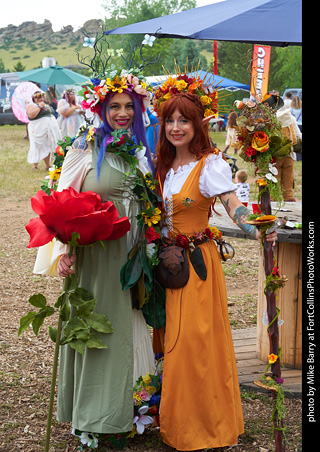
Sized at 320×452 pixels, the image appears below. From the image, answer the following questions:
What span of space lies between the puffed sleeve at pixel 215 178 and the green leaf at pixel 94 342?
3.04 ft

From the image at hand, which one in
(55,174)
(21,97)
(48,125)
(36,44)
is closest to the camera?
(55,174)

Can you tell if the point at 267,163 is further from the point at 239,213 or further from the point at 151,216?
the point at 151,216

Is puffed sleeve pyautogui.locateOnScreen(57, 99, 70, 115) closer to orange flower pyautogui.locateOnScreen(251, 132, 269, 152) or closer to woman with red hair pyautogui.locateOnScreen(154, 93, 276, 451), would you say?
woman with red hair pyautogui.locateOnScreen(154, 93, 276, 451)

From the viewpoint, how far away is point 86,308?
9.11 feet

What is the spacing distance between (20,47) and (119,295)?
106 meters

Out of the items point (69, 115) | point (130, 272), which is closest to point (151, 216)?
point (130, 272)

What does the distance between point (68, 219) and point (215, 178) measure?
34.3 inches

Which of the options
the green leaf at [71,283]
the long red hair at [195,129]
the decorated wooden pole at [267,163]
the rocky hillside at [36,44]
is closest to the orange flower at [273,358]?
the decorated wooden pole at [267,163]

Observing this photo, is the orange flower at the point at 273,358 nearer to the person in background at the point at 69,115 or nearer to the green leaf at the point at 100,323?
the green leaf at the point at 100,323

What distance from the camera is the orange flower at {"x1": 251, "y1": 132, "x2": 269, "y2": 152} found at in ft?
8.66

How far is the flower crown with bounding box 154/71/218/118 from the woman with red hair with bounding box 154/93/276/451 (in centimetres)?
5

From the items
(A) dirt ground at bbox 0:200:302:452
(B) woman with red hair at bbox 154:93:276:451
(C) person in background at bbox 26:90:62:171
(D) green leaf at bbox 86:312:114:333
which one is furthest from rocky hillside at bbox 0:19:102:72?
(D) green leaf at bbox 86:312:114:333
